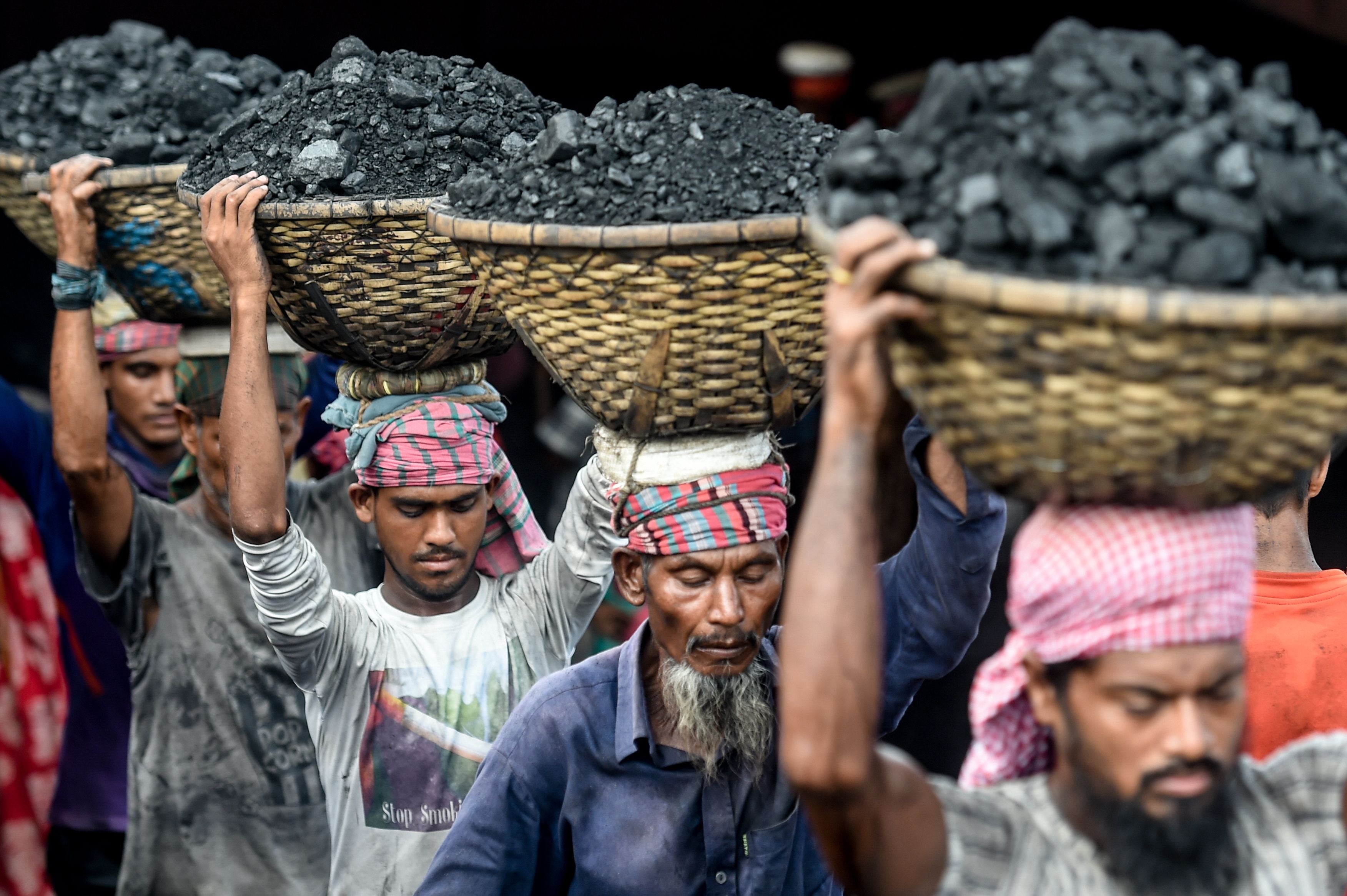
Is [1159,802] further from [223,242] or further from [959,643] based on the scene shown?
[223,242]

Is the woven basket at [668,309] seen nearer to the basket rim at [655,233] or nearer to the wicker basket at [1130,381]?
the basket rim at [655,233]

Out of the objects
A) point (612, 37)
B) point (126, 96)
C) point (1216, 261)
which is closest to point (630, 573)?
point (1216, 261)

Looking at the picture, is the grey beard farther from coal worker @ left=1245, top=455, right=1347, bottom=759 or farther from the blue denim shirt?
coal worker @ left=1245, top=455, right=1347, bottom=759

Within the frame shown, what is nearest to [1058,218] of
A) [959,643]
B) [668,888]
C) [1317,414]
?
[1317,414]

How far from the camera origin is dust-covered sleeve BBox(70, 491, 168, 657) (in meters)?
3.65

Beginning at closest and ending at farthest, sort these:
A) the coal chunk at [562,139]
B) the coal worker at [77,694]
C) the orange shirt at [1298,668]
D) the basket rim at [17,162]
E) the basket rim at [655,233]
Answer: the basket rim at [655,233] → the coal chunk at [562,139] → the orange shirt at [1298,668] → the basket rim at [17,162] → the coal worker at [77,694]

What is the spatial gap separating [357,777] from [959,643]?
1442mm

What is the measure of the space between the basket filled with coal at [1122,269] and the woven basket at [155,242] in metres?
2.05

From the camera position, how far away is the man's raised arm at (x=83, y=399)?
3.34 meters

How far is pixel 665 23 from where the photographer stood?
566cm

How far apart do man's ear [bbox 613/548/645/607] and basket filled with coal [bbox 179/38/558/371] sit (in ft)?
1.98

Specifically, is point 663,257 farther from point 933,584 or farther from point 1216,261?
point 1216,261

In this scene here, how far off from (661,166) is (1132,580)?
1.07 m

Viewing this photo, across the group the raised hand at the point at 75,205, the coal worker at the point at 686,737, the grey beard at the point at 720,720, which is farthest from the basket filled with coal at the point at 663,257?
the raised hand at the point at 75,205
